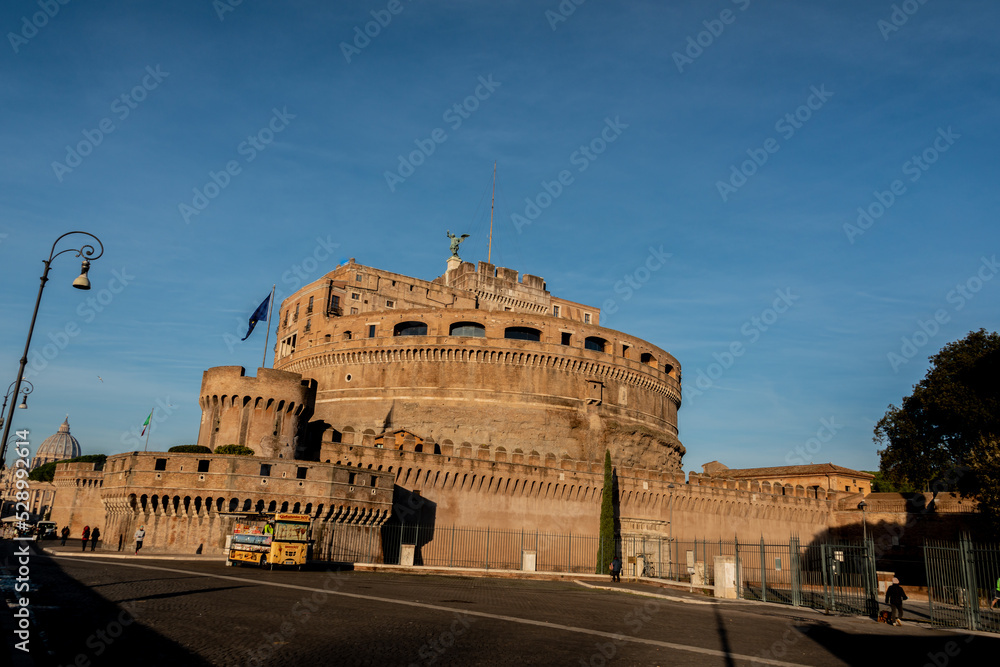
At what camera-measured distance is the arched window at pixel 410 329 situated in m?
59.8

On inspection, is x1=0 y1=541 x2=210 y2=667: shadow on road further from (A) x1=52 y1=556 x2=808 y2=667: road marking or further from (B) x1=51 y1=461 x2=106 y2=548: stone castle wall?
(B) x1=51 y1=461 x2=106 y2=548: stone castle wall

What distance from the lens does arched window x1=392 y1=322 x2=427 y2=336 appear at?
59.8 metres

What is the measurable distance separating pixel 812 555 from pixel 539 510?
2224 centimetres

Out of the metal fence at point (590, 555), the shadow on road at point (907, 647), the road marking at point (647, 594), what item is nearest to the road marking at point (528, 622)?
the shadow on road at point (907, 647)

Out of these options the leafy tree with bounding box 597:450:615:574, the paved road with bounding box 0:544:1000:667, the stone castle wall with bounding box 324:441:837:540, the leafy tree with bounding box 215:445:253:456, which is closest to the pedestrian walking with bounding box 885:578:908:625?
the paved road with bounding box 0:544:1000:667

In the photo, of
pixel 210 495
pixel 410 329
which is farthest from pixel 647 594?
pixel 410 329

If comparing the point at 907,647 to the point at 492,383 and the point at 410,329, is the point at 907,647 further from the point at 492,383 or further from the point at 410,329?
the point at 410,329

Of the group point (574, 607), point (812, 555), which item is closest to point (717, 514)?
point (812, 555)

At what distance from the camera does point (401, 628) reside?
1388cm

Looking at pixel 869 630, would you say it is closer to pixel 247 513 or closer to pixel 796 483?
pixel 247 513

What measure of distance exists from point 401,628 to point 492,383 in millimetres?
40710

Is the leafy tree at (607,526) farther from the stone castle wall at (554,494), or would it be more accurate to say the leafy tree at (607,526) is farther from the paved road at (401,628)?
the paved road at (401,628)

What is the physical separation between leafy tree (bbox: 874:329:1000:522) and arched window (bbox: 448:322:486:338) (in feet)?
96.7

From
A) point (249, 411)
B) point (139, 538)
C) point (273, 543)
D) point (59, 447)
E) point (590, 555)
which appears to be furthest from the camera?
point (59, 447)
